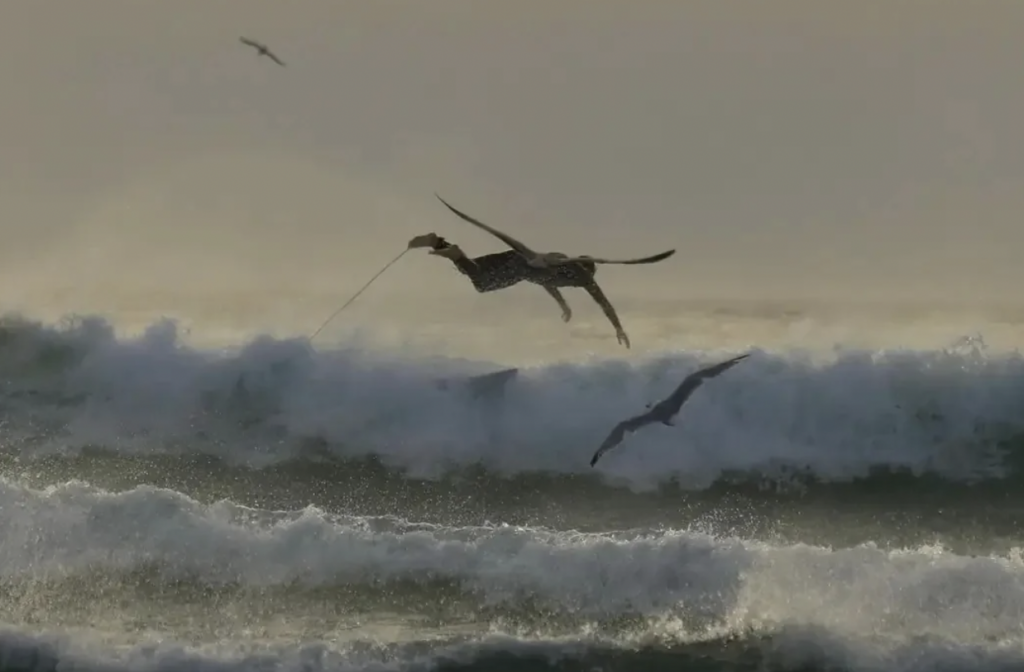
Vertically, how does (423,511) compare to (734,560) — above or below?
below

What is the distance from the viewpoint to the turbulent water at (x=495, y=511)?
7727 millimetres

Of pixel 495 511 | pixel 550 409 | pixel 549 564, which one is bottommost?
pixel 495 511

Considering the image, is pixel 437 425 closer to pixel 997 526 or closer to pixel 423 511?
pixel 423 511

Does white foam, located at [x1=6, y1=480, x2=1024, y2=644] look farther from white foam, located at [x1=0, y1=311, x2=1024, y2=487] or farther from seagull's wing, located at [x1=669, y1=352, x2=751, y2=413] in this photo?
white foam, located at [x1=0, y1=311, x2=1024, y2=487]

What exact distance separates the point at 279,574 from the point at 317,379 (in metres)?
4.53

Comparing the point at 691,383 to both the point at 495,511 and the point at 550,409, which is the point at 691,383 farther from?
the point at 550,409

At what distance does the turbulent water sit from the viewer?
25.3 ft

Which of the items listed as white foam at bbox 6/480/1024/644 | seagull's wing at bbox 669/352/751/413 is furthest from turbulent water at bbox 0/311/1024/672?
seagull's wing at bbox 669/352/751/413

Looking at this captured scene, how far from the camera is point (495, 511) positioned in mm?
10477

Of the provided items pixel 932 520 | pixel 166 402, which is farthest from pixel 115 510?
pixel 932 520

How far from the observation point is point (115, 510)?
9445mm

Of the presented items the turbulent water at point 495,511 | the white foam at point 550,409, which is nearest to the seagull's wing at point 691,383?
the turbulent water at point 495,511

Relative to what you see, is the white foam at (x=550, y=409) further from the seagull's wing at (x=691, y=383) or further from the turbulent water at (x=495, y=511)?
the seagull's wing at (x=691, y=383)

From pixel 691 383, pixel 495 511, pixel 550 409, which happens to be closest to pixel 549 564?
pixel 691 383
